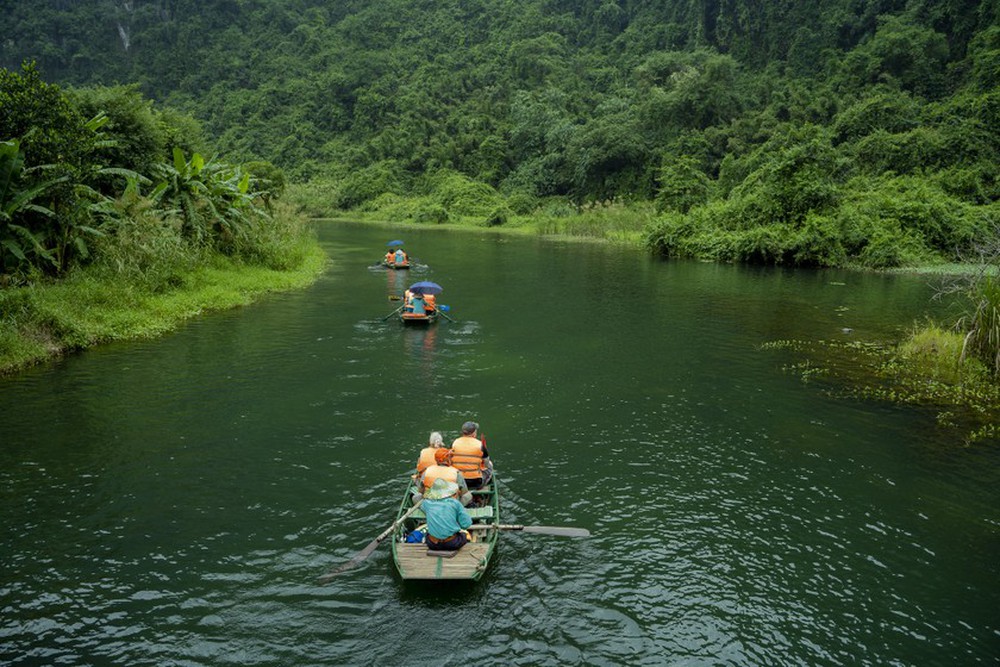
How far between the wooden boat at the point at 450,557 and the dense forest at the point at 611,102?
32811mm

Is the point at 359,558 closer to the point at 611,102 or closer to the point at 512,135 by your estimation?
the point at 611,102

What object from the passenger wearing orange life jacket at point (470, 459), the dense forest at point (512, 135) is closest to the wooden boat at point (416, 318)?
the dense forest at point (512, 135)

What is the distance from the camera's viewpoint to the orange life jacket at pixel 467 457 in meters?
10.9

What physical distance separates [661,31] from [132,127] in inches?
4524

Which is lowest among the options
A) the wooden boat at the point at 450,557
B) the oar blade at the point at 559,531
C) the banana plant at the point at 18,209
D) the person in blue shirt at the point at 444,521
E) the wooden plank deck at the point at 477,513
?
the oar blade at the point at 559,531

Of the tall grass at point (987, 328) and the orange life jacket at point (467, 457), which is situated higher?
the tall grass at point (987, 328)

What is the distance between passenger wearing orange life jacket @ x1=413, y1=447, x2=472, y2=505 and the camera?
383 inches

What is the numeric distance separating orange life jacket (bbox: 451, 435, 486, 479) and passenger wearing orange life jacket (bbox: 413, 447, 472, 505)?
0.56ft

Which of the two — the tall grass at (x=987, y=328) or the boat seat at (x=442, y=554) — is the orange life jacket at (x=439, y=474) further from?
the tall grass at (x=987, y=328)

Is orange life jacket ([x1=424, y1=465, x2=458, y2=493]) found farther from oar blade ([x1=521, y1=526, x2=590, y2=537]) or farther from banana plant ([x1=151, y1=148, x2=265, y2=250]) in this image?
banana plant ([x1=151, y1=148, x2=265, y2=250])

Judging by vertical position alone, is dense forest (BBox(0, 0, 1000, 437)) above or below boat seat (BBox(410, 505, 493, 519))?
above

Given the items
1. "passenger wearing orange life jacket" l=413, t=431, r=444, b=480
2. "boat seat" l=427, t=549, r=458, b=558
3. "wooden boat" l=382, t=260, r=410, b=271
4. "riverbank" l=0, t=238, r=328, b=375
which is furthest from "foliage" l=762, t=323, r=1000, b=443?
"wooden boat" l=382, t=260, r=410, b=271

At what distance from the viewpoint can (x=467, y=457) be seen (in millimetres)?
10883

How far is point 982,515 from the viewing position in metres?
11.3
